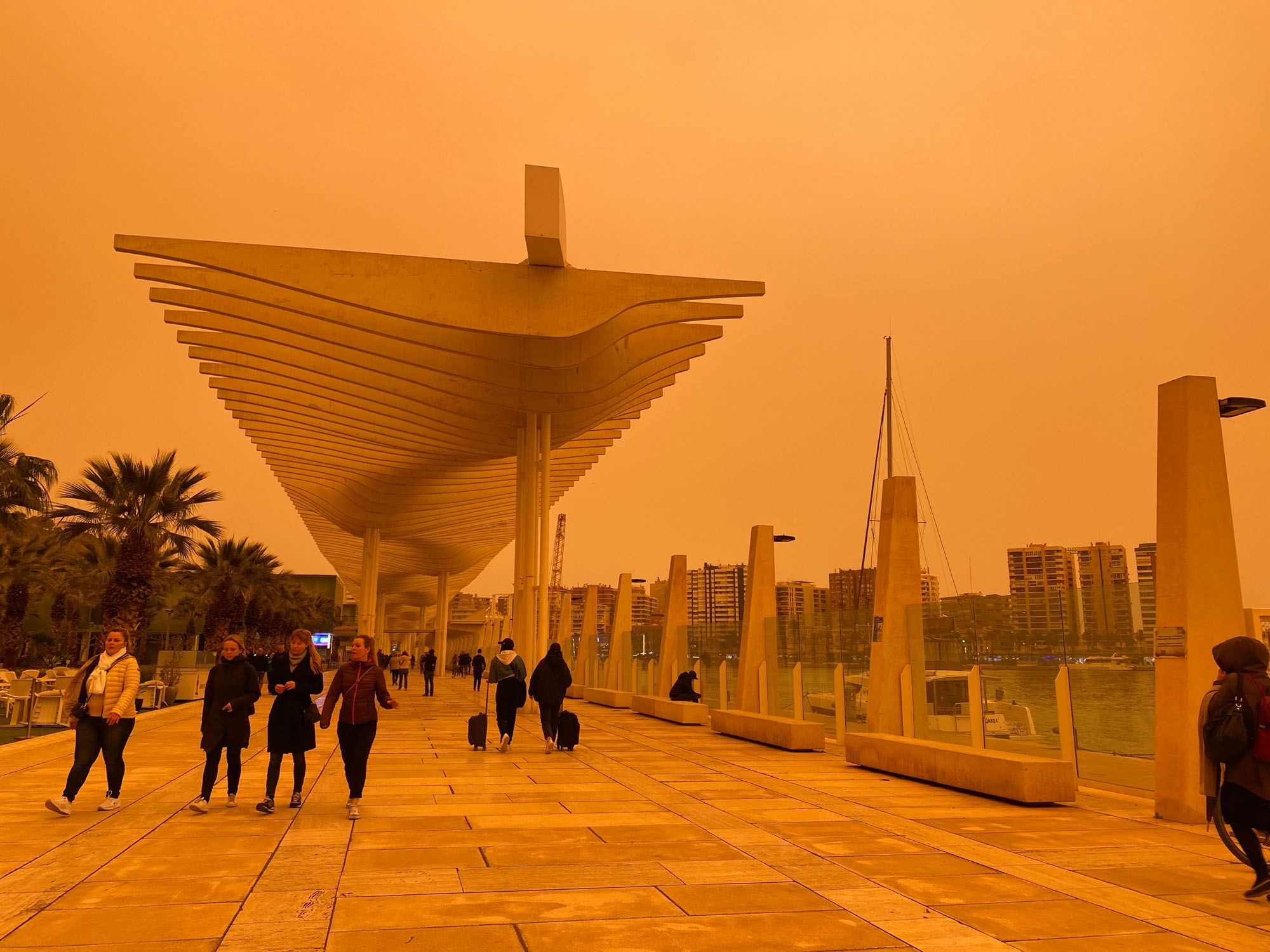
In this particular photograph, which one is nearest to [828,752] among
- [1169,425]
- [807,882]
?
[1169,425]

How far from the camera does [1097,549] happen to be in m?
12.3

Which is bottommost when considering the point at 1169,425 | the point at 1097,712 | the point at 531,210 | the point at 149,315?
the point at 1097,712

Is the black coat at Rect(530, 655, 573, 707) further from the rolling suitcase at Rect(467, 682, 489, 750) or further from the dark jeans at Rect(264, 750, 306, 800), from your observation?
the dark jeans at Rect(264, 750, 306, 800)

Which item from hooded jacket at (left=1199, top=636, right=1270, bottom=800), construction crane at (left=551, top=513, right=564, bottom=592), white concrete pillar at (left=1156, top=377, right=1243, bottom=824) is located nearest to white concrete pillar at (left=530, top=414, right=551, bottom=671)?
white concrete pillar at (left=1156, top=377, right=1243, bottom=824)

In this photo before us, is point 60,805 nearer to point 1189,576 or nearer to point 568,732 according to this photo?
point 568,732

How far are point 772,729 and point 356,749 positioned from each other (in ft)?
24.7

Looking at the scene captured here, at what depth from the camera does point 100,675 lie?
8.04 m

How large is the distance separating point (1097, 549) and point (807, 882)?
8253 mm

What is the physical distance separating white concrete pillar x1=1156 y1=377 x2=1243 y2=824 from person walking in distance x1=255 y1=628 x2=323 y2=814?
22.7 feet

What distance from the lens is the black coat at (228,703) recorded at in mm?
8062

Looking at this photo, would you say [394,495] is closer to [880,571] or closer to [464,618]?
[880,571]

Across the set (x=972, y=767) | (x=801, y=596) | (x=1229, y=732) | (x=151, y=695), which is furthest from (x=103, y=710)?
(x=801, y=596)

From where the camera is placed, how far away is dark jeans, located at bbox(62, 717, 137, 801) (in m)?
7.87

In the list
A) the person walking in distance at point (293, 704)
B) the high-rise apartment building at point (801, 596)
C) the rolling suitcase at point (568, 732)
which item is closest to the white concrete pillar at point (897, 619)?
the rolling suitcase at point (568, 732)
